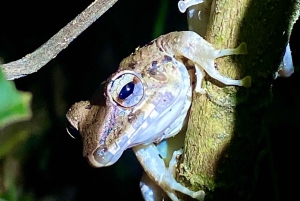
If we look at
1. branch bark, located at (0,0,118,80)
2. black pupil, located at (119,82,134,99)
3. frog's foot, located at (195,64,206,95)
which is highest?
branch bark, located at (0,0,118,80)

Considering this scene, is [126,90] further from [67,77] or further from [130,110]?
[67,77]

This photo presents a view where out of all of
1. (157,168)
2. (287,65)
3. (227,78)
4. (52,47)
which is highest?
(52,47)


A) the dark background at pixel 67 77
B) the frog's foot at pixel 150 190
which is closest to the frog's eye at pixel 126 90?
the frog's foot at pixel 150 190

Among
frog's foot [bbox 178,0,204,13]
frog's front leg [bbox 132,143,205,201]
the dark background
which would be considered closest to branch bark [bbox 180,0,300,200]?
frog's front leg [bbox 132,143,205,201]

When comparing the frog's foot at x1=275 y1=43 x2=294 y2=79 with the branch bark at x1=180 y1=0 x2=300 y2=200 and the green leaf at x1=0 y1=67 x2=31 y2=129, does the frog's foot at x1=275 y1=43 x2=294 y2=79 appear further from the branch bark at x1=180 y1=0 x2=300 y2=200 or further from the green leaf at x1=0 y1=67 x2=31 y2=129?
the green leaf at x1=0 y1=67 x2=31 y2=129

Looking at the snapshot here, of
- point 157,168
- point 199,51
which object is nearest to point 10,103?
point 199,51

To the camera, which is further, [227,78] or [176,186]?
[176,186]

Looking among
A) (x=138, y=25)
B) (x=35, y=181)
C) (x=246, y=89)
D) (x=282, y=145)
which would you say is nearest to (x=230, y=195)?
(x=246, y=89)
